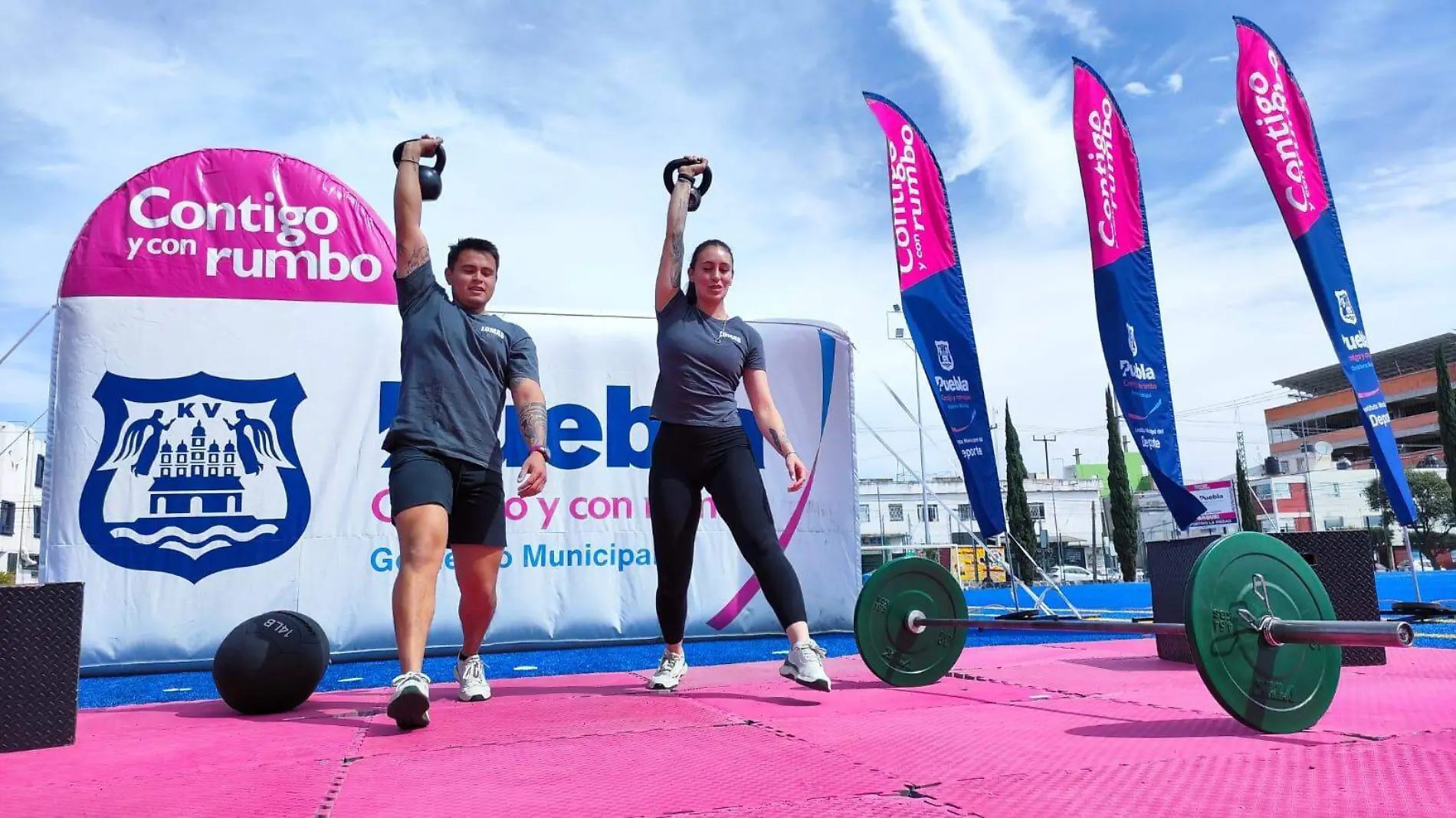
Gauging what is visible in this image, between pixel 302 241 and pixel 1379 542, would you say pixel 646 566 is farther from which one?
pixel 1379 542

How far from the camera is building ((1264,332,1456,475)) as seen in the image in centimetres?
4784

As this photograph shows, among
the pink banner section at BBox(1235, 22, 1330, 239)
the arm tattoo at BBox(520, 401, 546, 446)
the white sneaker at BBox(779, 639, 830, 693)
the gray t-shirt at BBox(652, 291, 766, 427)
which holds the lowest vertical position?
the white sneaker at BBox(779, 639, 830, 693)

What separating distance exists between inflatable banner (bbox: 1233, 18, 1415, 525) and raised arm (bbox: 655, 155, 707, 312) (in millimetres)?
5327

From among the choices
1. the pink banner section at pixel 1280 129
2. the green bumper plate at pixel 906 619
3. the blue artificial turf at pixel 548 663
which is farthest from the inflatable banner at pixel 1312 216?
the green bumper plate at pixel 906 619

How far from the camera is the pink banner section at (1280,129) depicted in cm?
657

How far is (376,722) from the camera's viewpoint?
2.74m

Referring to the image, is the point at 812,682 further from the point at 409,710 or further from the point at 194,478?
the point at 194,478

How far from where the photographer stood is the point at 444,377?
2840mm

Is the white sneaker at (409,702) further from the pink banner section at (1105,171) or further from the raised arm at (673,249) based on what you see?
the pink banner section at (1105,171)

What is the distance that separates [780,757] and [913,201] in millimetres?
5833

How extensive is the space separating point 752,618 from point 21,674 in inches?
171

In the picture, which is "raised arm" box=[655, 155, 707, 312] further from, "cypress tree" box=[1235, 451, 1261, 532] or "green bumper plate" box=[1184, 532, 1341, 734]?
"cypress tree" box=[1235, 451, 1261, 532]

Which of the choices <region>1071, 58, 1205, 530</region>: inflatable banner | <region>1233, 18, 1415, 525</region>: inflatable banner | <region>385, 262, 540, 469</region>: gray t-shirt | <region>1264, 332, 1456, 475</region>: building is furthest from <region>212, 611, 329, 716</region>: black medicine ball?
<region>1264, 332, 1456, 475</region>: building

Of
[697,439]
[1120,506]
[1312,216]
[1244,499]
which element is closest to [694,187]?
[697,439]
